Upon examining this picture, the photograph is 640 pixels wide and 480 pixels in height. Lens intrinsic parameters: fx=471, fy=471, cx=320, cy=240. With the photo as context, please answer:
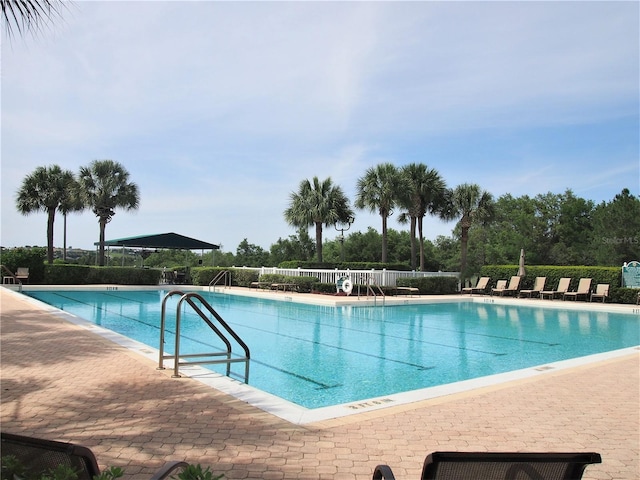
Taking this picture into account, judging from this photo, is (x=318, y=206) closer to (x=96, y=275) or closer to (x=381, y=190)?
(x=381, y=190)

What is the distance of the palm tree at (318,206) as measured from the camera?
2716 centimetres

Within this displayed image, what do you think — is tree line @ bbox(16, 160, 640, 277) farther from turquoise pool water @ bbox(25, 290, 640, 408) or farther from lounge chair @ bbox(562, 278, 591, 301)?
turquoise pool water @ bbox(25, 290, 640, 408)

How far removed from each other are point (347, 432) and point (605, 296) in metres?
18.5

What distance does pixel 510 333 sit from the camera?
1143 cm

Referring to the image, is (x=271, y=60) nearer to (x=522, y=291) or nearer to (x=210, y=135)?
(x=210, y=135)

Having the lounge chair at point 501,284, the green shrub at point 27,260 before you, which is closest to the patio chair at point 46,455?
the lounge chair at point 501,284

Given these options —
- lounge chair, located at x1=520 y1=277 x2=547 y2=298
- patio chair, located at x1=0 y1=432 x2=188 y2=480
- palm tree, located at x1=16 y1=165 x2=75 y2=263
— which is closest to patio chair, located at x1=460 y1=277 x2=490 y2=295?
lounge chair, located at x1=520 y1=277 x2=547 y2=298

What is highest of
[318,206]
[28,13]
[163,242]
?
[318,206]

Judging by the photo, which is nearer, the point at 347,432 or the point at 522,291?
the point at 347,432

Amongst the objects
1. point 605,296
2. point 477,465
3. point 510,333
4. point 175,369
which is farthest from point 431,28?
point 605,296

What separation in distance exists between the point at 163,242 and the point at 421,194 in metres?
14.8

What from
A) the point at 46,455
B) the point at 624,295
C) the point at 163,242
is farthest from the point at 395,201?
the point at 46,455

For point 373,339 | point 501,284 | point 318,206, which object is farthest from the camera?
point 318,206

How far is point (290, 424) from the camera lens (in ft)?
13.0
